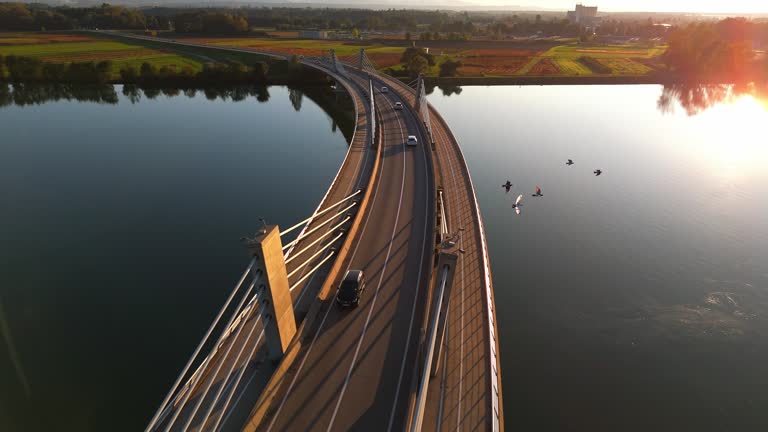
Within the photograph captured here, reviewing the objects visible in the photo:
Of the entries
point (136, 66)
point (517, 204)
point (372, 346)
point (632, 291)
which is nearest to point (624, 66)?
point (517, 204)

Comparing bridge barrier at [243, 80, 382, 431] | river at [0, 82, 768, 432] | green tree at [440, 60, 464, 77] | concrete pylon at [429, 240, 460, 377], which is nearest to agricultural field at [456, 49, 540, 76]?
green tree at [440, 60, 464, 77]

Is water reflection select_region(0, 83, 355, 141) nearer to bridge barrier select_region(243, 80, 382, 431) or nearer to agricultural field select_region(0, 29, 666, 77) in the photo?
agricultural field select_region(0, 29, 666, 77)

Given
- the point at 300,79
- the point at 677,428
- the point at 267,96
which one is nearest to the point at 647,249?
the point at 677,428

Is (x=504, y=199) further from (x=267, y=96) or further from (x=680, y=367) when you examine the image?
(x=267, y=96)

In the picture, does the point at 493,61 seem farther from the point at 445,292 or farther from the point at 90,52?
the point at 445,292

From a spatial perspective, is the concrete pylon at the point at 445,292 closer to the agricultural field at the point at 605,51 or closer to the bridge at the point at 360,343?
the bridge at the point at 360,343

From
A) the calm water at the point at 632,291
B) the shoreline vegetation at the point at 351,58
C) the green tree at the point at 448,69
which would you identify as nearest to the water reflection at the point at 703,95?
the shoreline vegetation at the point at 351,58
